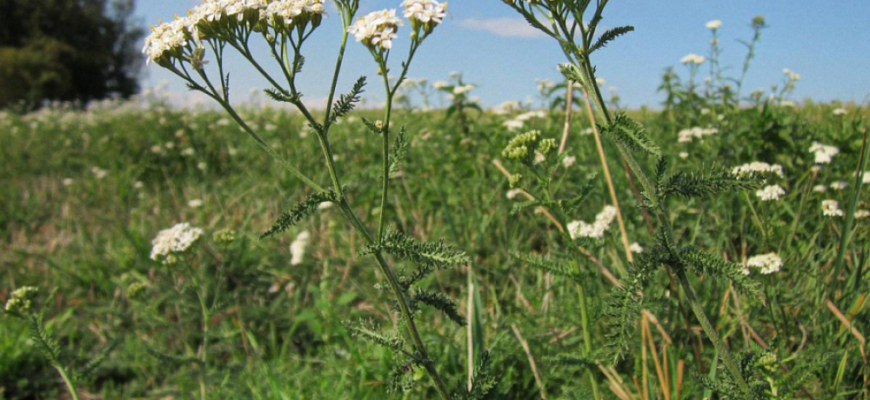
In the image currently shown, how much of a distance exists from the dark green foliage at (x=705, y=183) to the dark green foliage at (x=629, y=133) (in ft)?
0.41

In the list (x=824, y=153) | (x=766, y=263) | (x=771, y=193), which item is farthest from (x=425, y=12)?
(x=824, y=153)

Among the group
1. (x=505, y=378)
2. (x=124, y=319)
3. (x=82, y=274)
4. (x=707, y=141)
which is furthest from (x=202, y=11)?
(x=82, y=274)

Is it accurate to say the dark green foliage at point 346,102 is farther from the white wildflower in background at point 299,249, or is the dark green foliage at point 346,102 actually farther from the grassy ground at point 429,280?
the white wildflower in background at point 299,249

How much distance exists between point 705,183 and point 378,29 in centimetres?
82

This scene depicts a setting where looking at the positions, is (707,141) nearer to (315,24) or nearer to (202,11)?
(315,24)

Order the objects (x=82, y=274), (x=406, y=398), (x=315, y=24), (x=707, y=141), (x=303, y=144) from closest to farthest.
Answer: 1. (x=315, y=24)
2. (x=406, y=398)
3. (x=707, y=141)
4. (x=82, y=274)
5. (x=303, y=144)

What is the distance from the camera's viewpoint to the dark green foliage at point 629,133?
48.8 inches

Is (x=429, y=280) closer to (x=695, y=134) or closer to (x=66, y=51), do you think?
(x=695, y=134)

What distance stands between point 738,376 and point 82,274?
4.18m

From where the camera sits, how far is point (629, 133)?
1265mm

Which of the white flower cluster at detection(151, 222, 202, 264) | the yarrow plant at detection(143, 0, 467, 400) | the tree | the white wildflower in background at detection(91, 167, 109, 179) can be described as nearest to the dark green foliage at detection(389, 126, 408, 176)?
the yarrow plant at detection(143, 0, 467, 400)

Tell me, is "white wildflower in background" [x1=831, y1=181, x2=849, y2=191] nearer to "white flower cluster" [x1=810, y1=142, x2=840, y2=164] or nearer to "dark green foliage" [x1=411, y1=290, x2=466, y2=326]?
"white flower cluster" [x1=810, y1=142, x2=840, y2=164]

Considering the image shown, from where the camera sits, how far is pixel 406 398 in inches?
87.0

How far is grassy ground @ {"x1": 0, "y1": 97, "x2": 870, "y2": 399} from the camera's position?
2.25 m
